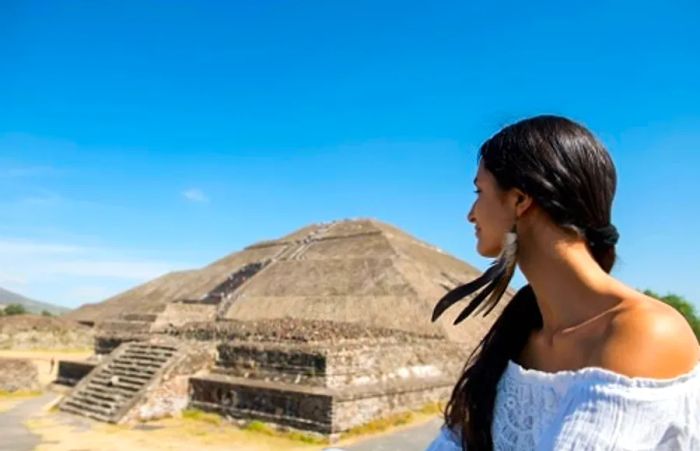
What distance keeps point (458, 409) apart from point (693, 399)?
68 centimetres

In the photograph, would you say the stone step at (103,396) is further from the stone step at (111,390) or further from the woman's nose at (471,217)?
the woman's nose at (471,217)

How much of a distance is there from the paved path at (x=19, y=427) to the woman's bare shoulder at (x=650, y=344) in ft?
43.4

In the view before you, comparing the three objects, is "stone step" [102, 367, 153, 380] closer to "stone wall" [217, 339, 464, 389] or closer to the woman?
"stone wall" [217, 339, 464, 389]

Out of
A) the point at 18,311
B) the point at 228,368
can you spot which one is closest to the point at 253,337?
the point at 228,368

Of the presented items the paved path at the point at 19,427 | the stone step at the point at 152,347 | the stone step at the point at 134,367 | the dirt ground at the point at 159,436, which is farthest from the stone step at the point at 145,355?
the paved path at the point at 19,427

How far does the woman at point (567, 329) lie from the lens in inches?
44.4

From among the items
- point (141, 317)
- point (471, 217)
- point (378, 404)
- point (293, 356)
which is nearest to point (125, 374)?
point (293, 356)

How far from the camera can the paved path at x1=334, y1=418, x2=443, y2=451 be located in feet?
38.1

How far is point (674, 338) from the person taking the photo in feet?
3.75

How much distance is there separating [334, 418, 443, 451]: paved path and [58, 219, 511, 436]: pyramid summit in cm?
71

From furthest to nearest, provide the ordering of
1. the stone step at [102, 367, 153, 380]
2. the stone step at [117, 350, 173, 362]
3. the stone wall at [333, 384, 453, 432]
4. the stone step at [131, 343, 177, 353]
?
the stone step at [131, 343, 177, 353], the stone step at [117, 350, 173, 362], the stone step at [102, 367, 153, 380], the stone wall at [333, 384, 453, 432]

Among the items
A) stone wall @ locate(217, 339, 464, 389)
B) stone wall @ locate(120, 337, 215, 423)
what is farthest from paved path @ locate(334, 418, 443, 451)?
stone wall @ locate(120, 337, 215, 423)

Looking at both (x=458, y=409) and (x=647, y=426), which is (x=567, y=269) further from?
(x=458, y=409)

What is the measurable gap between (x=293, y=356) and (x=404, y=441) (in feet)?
11.3
